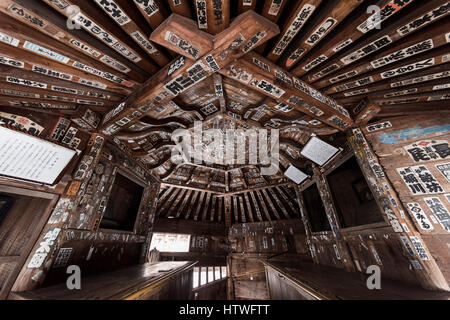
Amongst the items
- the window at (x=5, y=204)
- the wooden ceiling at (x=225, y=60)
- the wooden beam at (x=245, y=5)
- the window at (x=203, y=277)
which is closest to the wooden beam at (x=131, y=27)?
the wooden ceiling at (x=225, y=60)

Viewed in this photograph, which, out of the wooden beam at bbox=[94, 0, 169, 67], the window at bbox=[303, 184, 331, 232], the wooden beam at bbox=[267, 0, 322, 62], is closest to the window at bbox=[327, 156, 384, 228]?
the window at bbox=[303, 184, 331, 232]

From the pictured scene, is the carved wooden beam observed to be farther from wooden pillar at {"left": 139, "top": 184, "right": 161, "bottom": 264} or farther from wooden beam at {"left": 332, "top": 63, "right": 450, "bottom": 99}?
wooden pillar at {"left": 139, "top": 184, "right": 161, "bottom": 264}

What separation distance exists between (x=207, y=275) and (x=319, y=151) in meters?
7.78

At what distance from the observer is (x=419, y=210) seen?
7.86 feet

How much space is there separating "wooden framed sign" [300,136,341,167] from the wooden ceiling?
39 cm

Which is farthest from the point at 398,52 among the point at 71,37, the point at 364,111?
the point at 71,37

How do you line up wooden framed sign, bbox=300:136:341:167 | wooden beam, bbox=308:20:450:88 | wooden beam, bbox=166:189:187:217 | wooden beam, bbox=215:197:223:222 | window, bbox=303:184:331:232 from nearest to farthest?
wooden beam, bbox=308:20:450:88 → wooden framed sign, bbox=300:136:341:167 → window, bbox=303:184:331:232 → wooden beam, bbox=166:189:187:217 → wooden beam, bbox=215:197:223:222

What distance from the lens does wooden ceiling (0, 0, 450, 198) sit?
5.82 feet

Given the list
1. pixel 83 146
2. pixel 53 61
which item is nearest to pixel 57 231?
pixel 83 146

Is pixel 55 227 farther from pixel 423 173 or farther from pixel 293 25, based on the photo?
pixel 423 173

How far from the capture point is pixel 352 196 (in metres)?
4.58

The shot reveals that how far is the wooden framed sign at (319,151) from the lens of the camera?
381 cm
